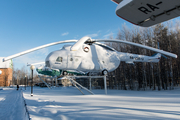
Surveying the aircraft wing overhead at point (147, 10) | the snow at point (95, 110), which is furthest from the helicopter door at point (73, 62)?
the aircraft wing overhead at point (147, 10)

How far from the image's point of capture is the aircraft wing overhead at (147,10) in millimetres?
2430

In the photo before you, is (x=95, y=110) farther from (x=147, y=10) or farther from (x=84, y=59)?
(x=84, y=59)

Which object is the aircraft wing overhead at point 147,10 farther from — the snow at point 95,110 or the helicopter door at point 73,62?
the helicopter door at point 73,62

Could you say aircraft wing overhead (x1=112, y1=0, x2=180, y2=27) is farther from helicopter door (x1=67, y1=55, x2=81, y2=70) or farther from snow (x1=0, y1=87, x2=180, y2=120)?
helicopter door (x1=67, y1=55, x2=81, y2=70)

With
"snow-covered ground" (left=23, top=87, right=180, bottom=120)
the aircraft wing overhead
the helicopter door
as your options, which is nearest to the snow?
"snow-covered ground" (left=23, top=87, right=180, bottom=120)

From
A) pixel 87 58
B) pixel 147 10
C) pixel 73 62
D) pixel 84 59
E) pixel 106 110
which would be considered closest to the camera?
pixel 147 10

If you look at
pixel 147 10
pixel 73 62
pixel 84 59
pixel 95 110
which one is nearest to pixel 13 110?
pixel 95 110

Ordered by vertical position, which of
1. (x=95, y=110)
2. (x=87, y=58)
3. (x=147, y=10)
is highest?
(x=147, y=10)

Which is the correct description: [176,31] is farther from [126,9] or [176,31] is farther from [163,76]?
[126,9]

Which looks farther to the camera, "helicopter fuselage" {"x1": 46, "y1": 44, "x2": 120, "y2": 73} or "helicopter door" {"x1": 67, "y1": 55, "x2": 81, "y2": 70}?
"helicopter door" {"x1": 67, "y1": 55, "x2": 81, "y2": 70}

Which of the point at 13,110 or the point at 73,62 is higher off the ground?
the point at 73,62

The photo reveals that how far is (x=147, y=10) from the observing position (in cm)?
263

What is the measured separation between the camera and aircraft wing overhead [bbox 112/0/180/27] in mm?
2430

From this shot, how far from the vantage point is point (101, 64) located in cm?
1278
